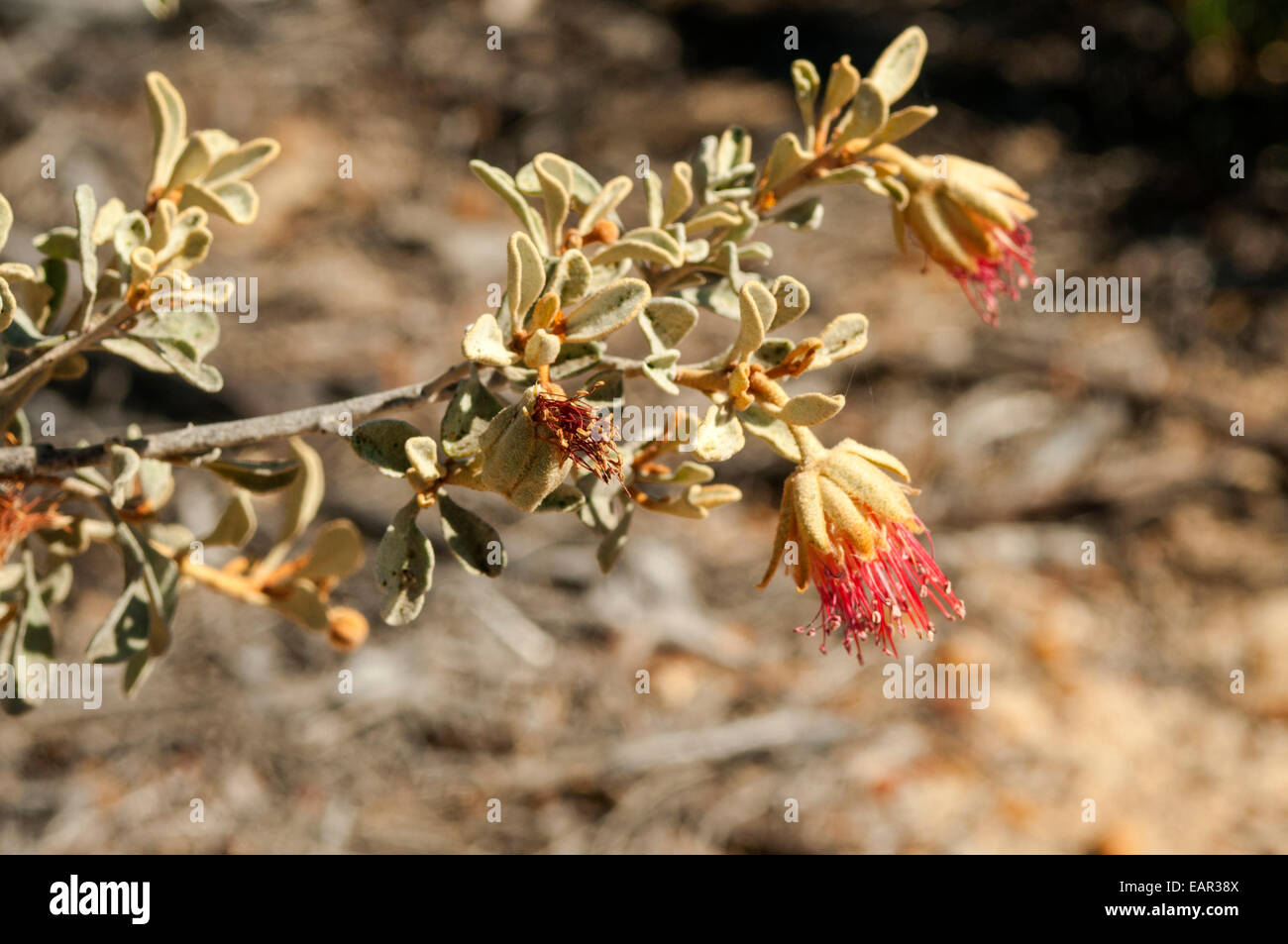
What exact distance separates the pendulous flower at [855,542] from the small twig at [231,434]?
0.95 feet

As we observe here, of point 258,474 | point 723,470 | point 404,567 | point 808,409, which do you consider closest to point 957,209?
point 808,409

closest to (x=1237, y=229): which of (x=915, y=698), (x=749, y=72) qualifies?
(x=749, y=72)

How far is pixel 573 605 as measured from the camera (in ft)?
8.26

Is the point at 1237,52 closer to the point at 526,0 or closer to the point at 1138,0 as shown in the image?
the point at 1138,0

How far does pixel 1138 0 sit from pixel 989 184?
3607 millimetres

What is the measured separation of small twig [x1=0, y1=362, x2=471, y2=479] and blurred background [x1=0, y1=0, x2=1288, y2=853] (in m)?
1.28

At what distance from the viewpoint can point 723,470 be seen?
286 centimetres

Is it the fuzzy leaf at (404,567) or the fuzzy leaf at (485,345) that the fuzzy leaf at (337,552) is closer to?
the fuzzy leaf at (404,567)

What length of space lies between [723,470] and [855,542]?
2.02 m

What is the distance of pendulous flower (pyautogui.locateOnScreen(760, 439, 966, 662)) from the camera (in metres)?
0.83

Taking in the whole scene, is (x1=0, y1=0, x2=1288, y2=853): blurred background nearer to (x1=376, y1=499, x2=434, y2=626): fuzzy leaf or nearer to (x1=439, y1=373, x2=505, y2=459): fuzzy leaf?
(x1=376, y1=499, x2=434, y2=626): fuzzy leaf

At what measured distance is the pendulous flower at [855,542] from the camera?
83 cm

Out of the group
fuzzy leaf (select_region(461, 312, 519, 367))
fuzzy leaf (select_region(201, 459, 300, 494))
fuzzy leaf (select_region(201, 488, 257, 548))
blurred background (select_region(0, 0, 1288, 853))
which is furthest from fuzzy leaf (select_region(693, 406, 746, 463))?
blurred background (select_region(0, 0, 1288, 853))

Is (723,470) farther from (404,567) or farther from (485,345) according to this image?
(485,345)
